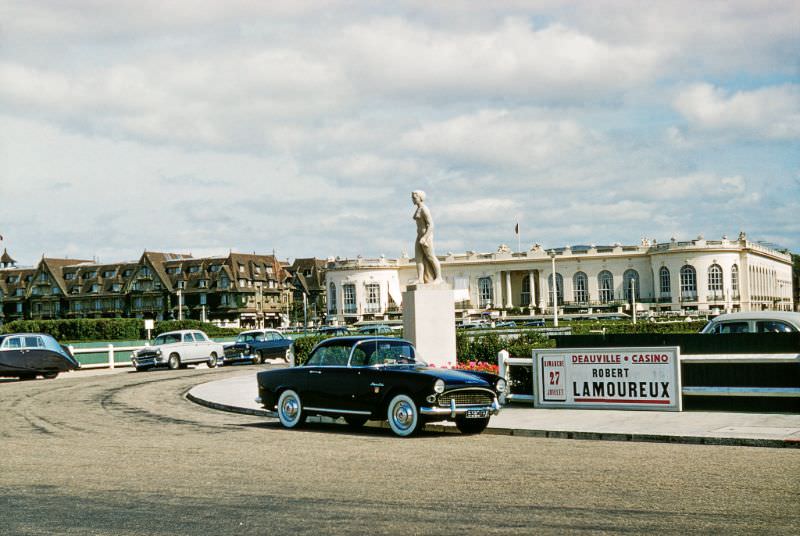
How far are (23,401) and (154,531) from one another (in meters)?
16.9

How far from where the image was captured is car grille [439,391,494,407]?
14.0 meters

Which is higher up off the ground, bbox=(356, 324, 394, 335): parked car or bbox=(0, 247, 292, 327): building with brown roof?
bbox=(0, 247, 292, 327): building with brown roof

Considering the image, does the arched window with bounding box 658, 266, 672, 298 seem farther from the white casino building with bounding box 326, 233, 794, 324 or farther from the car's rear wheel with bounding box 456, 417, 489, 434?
the car's rear wheel with bounding box 456, 417, 489, 434

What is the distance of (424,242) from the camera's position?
896 inches

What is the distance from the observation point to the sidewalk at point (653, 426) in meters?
12.9

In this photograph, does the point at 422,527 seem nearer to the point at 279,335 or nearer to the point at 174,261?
the point at 279,335

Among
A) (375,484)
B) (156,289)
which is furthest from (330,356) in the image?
(156,289)

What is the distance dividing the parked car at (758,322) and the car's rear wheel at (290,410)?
36.2 feet

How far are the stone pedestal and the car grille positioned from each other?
281 inches

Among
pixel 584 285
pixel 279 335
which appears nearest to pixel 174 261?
pixel 584 285

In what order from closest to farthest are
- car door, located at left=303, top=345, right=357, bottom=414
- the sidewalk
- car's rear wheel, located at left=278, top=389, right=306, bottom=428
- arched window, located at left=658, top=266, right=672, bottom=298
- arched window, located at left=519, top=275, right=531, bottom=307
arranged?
the sidewalk < car door, located at left=303, top=345, right=357, bottom=414 < car's rear wheel, located at left=278, top=389, right=306, bottom=428 < arched window, located at left=658, top=266, right=672, bottom=298 < arched window, located at left=519, top=275, right=531, bottom=307

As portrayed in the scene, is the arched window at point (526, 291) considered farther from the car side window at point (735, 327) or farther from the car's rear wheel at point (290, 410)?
the car's rear wheel at point (290, 410)

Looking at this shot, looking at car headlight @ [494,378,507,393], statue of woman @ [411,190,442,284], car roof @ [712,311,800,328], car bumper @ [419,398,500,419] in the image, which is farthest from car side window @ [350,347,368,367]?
car roof @ [712,311,800,328]

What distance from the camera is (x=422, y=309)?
21.8 meters
